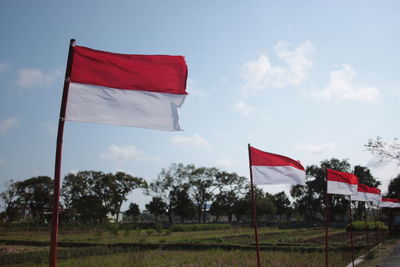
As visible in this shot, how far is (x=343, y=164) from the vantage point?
7144 cm

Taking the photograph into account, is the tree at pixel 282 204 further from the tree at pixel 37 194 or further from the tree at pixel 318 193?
the tree at pixel 37 194

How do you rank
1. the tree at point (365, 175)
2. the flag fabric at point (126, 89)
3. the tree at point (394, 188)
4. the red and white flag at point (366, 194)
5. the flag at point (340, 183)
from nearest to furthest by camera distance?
the flag fabric at point (126, 89), the flag at point (340, 183), the red and white flag at point (366, 194), the tree at point (394, 188), the tree at point (365, 175)

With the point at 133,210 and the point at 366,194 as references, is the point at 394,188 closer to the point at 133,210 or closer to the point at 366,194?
the point at 366,194

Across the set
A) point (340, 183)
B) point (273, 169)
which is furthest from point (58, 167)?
point (340, 183)

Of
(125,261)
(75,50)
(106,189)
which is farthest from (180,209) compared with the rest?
(75,50)

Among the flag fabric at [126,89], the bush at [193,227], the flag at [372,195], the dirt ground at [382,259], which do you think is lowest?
the bush at [193,227]

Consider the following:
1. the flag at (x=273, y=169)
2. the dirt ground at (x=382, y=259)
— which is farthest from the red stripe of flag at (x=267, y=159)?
the dirt ground at (x=382, y=259)

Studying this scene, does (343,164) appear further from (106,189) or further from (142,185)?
(106,189)

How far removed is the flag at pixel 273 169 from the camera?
343 inches

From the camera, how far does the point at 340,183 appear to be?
1198 centimetres

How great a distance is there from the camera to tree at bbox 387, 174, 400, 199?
1840 inches

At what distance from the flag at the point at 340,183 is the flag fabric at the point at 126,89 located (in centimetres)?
758

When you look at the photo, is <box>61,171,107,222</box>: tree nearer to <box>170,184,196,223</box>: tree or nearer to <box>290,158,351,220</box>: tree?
<box>170,184,196,223</box>: tree

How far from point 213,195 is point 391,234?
149 ft
